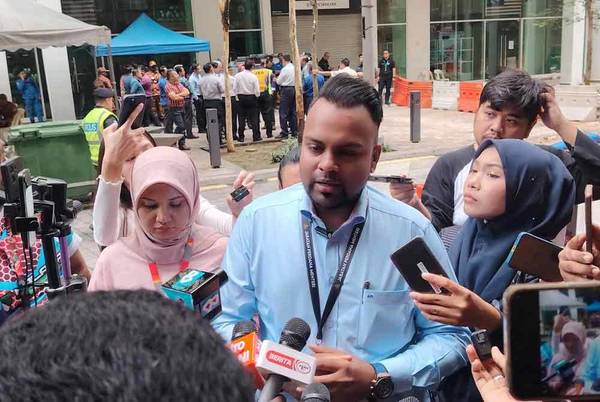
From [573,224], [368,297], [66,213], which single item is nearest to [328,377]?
[368,297]

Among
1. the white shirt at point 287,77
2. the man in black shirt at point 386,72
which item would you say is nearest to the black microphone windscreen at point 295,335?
the white shirt at point 287,77

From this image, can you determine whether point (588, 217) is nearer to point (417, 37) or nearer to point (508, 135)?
point (508, 135)

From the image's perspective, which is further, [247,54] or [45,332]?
[247,54]

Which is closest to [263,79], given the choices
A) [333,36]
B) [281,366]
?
[333,36]

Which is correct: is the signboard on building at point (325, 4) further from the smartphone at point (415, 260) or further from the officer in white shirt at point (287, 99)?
the smartphone at point (415, 260)

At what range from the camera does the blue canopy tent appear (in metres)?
18.1

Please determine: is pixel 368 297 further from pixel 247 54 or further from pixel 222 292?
pixel 247 54

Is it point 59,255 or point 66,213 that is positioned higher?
point 66,213

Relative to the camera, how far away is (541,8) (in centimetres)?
2667

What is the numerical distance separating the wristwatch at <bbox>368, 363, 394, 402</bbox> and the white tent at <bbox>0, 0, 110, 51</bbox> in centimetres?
930

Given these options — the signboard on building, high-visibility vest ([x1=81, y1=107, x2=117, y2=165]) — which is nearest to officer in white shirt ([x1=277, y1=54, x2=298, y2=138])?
high-visibility vest ([x1=81, y1=107, x2=117, y2=165])

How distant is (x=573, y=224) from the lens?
9.76ft

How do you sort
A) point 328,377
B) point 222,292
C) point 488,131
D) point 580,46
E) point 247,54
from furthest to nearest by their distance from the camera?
point 580,46 < point 247,54 < point 488,131 < point 222,292 < point 328,377

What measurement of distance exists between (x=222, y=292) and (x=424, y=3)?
25.2 m
